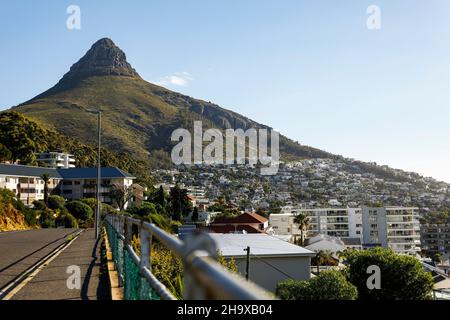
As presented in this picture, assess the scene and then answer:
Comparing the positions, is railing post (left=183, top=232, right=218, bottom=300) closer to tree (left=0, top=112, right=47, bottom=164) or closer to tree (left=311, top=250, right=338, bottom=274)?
tree (left=311, top=250, right=338, bottom=274)

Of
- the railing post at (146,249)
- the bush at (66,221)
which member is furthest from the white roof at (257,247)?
the railing post at (146,249)

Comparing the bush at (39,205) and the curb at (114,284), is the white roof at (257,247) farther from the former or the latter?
the bush at (39,205)

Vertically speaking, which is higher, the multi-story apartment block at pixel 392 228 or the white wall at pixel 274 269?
the white wall at pixel 274 269

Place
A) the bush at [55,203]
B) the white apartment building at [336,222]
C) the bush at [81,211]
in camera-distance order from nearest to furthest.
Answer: the bush at [81,211], the bush at [55,203], the white apartment building at [336,222]

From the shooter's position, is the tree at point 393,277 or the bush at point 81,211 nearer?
the tree at point 393,277

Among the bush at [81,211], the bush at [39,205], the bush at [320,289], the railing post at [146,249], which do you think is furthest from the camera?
the bush at [81,211]

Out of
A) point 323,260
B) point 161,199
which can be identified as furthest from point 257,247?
point 161,199

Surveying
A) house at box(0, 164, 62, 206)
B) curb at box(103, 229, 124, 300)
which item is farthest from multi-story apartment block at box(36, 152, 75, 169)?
curb at box(103, 229, 124, 300)

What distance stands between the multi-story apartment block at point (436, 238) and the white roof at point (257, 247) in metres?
137

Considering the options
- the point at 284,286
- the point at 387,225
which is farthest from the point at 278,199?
the point at 284,286

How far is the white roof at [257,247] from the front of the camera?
95.2ft

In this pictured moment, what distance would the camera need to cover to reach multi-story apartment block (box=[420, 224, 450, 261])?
516 feet

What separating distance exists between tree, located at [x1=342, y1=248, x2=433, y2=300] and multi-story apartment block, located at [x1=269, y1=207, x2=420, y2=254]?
82.7 m
